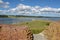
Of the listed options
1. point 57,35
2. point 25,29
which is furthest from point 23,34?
point 57,35

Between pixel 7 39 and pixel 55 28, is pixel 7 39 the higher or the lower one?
the higher one

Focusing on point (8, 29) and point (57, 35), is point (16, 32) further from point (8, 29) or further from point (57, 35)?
point (57, 35)

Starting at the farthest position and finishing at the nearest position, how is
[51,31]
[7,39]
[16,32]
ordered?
[51,31], [16,32], [7,39]

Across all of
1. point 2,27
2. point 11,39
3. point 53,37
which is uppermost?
point 2,27

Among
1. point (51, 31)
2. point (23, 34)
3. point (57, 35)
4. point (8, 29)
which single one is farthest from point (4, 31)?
point (51, 31)

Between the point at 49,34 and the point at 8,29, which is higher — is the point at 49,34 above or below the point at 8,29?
below

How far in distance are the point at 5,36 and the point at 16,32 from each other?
0.91 meters

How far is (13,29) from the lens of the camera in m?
10.2

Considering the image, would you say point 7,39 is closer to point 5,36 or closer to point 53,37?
point 5,36

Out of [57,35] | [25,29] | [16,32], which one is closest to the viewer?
[16,32]

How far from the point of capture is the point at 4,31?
32.0 ft

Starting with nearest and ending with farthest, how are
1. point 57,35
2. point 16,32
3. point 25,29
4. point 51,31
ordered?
1. point 16,32
2. point 25,29
3. point 57,35
4. point 51,31

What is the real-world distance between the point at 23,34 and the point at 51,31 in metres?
11.7

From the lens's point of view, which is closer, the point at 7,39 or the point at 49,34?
the point at 7,39
